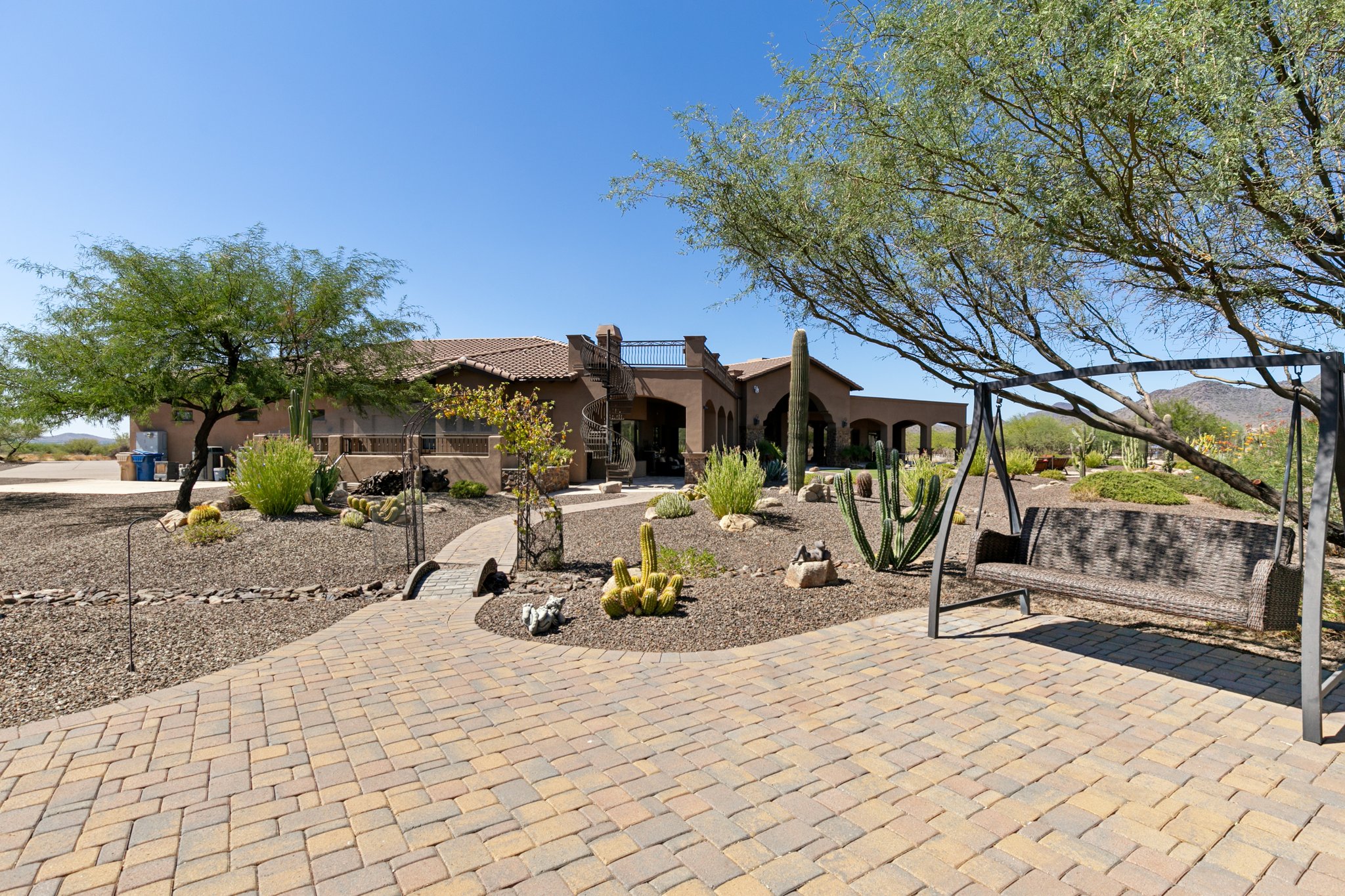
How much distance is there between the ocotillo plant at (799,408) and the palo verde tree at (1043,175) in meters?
9.29

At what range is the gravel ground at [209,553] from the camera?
296 inches

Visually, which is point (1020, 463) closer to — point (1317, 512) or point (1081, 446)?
point (1081, 446)

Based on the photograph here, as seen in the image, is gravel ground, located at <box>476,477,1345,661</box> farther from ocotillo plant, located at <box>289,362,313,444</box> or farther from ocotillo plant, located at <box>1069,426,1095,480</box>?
ocotillo plant, located at <box>1069,426,1095,480</box>

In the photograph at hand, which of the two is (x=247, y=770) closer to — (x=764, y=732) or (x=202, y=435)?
(x=764, y=732)

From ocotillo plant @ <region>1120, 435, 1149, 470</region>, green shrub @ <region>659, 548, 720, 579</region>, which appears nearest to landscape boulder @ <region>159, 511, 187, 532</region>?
green shrub @ <region>659, 548, 720, 579</region>

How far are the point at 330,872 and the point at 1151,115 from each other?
5801mm

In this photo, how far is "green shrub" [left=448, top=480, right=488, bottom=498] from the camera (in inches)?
620

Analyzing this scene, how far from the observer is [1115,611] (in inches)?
239

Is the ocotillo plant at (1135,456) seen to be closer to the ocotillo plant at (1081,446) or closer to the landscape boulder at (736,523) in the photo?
the ocotillo plant at (1081,446)

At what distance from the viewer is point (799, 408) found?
55.2ft

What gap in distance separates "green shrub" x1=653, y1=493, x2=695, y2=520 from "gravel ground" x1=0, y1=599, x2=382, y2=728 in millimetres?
6067

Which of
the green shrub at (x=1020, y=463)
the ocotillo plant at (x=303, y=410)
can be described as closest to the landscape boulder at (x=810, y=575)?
the ocotillo plant at (x=303, y=410)

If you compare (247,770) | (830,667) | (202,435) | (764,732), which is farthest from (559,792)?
(202,435)

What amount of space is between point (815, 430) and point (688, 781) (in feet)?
110
